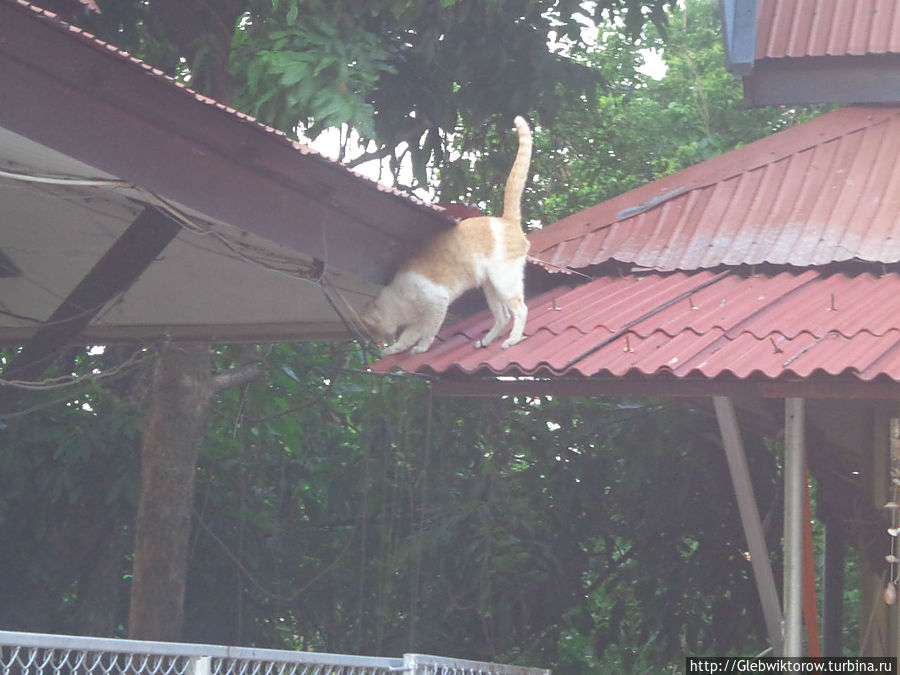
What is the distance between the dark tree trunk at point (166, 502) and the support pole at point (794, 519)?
10.6 ft

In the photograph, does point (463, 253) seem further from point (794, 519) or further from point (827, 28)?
point (827, 28)

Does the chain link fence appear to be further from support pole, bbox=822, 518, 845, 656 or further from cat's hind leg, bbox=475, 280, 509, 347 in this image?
support pole, bbox=822, 518, 845, 656

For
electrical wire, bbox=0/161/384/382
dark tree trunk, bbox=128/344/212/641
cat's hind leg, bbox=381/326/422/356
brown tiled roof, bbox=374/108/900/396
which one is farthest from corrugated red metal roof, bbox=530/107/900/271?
dark tree trunk, bbox=128/344/212/641

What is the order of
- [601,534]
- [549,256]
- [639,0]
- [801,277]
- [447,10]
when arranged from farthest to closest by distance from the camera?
[601,534], [639,0], [447,10], [549,256], [801,277]

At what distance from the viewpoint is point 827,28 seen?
6.60 m

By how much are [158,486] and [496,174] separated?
3.63 metres

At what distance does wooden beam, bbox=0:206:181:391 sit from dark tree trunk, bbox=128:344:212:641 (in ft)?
2.83

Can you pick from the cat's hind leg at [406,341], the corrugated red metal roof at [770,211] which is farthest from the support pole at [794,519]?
the cat's hind leg at [406,341]

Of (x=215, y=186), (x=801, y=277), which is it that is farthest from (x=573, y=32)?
(x=215, y=186)

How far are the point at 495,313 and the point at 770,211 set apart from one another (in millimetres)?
1682

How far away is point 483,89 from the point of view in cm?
741

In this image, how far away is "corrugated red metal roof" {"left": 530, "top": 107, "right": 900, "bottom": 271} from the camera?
559 centimetres

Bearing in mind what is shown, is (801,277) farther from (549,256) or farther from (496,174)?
(496,174)

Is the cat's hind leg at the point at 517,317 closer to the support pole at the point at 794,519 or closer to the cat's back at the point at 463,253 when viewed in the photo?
the cat's back at the point at 463,253
